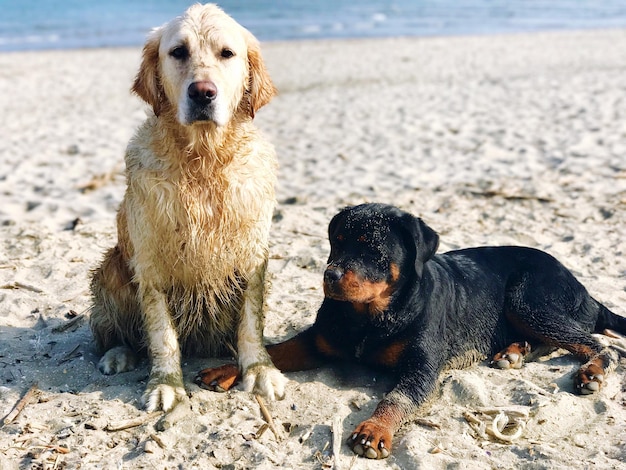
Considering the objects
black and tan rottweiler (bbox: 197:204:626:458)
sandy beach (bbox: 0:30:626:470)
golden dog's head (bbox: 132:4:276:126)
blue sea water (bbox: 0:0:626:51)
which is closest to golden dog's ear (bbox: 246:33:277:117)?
golden dog's head (bbox: 132:4:276:126)

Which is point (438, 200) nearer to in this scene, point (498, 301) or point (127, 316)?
point (498, 301)

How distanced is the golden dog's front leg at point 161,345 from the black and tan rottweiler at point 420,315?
7.8 inches

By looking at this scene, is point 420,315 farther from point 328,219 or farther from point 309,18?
→ point 309,18

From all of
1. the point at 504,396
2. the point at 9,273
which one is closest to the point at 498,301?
the point at 504,396

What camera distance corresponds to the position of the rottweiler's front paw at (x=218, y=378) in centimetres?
396

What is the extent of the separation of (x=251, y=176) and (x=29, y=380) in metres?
1.71

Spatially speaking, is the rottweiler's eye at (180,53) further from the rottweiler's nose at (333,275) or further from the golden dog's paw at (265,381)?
the golden dog's paw at (265,381)

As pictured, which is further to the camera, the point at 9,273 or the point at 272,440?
the point at 9,273

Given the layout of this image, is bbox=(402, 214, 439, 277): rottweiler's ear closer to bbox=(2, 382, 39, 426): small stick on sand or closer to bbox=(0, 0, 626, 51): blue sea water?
bbox=(2, 382, 39, 426): small stick on sand

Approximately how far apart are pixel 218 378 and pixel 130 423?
2.03ft

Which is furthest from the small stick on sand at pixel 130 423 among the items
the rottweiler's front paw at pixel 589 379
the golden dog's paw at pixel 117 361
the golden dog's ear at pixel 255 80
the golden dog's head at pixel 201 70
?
the rottweiler's front paw at pixel 589 379

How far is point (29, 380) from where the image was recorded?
3973 millimetres

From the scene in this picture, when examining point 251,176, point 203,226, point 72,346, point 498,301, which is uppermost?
point 251,176

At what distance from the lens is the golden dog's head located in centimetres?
377
